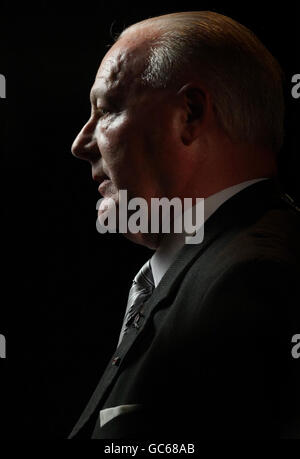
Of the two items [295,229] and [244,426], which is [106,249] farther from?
[244,426]

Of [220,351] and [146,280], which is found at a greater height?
[146,280]

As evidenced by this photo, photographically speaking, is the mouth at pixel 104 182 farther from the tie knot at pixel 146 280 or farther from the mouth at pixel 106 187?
the tie knot at pixel 146 280

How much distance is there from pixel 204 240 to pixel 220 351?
0.85ft

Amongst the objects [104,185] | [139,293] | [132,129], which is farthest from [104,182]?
[139,293]

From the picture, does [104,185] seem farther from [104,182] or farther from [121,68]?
[121,68]

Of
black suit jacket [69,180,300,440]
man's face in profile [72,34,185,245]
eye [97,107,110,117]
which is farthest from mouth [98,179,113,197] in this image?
black suit jacket [69,180,300,440]

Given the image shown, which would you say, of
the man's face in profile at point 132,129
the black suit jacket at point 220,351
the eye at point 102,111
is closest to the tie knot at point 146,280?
the man's face in profile at point 132,129

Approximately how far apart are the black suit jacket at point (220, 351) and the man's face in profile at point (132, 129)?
7.1 inches

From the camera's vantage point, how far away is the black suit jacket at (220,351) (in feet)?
3.59

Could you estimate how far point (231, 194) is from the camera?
Result: 135 centimetres

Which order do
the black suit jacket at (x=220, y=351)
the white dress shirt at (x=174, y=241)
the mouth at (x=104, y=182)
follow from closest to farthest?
the black suit jacket at (x=220, y=351) < the white dress shirt at (x=174, y=241) < the mouth at (x=104, y=182)

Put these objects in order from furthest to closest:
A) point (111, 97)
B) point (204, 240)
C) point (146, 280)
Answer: point (146, 280), point (111, 97), point (204, 240)

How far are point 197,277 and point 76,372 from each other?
0.89 metres

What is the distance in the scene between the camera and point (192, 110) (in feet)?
4.51
